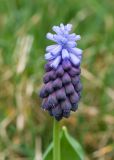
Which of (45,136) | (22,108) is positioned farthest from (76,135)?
(22,108)

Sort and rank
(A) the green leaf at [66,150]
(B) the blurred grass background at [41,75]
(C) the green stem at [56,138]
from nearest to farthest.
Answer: (C) the green stem at [56,138] < (A) the green leaf at [66,150] < (B) the blurred grass background at [41,75]

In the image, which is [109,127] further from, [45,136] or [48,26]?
[48,26]

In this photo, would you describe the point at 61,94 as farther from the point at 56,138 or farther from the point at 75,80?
the point at 56,138

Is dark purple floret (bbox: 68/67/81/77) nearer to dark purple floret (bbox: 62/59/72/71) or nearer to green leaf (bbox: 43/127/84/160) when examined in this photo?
dark purple floret (bbox: 62/59/72/71)

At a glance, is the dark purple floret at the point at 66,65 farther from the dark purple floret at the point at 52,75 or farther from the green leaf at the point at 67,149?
the green leaf at the point at 67,149

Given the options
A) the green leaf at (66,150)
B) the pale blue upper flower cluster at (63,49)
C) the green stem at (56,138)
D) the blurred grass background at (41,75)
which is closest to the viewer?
the pale blue upper flower cluster at (63,49)

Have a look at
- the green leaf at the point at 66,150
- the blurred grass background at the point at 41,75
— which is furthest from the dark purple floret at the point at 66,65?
the blurred grass background at the point at 41,75

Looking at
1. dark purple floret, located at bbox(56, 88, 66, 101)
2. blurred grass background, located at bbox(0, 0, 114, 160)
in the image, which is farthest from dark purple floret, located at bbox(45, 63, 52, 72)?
blurred grass background, located at bbox(0, 0, 114, 160)
